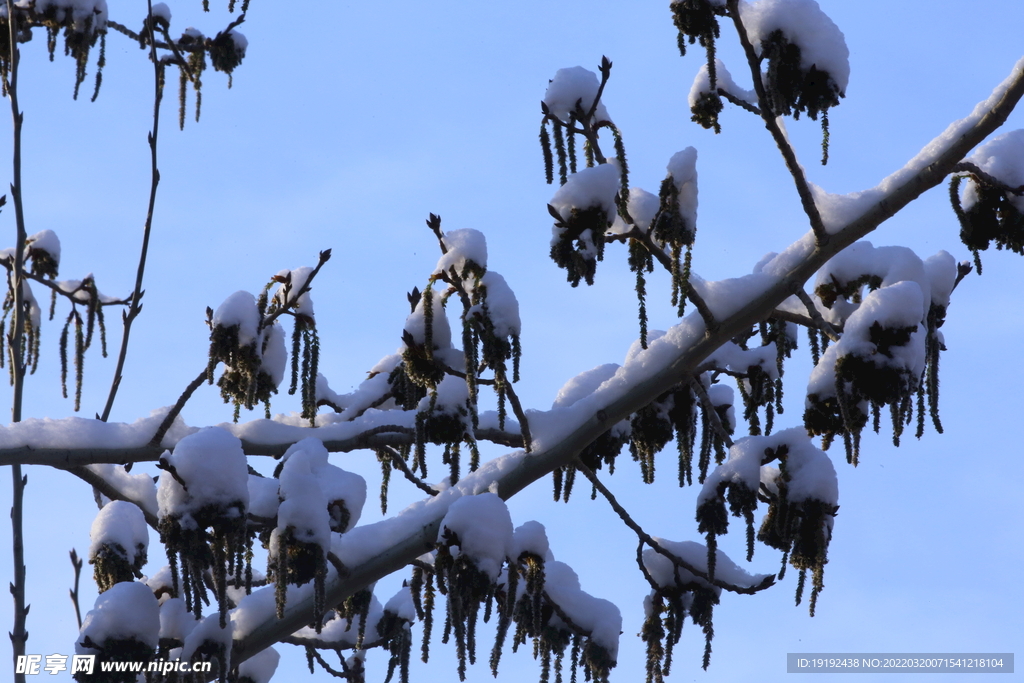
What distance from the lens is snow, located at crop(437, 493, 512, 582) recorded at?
12.2 feet

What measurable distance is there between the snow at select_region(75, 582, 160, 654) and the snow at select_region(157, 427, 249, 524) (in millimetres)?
618

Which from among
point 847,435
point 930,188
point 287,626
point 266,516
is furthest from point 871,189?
point 287,626

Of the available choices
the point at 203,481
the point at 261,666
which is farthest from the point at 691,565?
the point at 203,481

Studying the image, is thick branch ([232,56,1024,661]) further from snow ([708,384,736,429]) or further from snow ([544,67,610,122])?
snow ([544,67,610,122])

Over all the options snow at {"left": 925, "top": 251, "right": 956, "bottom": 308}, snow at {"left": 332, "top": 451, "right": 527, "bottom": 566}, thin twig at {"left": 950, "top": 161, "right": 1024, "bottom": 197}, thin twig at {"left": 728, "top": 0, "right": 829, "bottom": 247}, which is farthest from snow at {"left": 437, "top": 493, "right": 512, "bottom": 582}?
thin twig at {"left": 950, "top": 161, "right": 1024, "bottom": 197}

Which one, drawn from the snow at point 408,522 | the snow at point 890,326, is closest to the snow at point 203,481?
the snow at point 408,522

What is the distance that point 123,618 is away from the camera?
3.98m

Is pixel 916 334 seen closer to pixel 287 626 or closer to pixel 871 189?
pixel 871 189

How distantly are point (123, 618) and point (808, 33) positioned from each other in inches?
136

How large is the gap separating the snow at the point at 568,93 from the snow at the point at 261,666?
3.05 m

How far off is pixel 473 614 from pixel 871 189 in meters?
2.48

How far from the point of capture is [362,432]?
488 cm

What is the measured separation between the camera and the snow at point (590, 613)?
4836 millimetres

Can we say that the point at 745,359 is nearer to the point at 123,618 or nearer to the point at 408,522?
the point at 408,522
